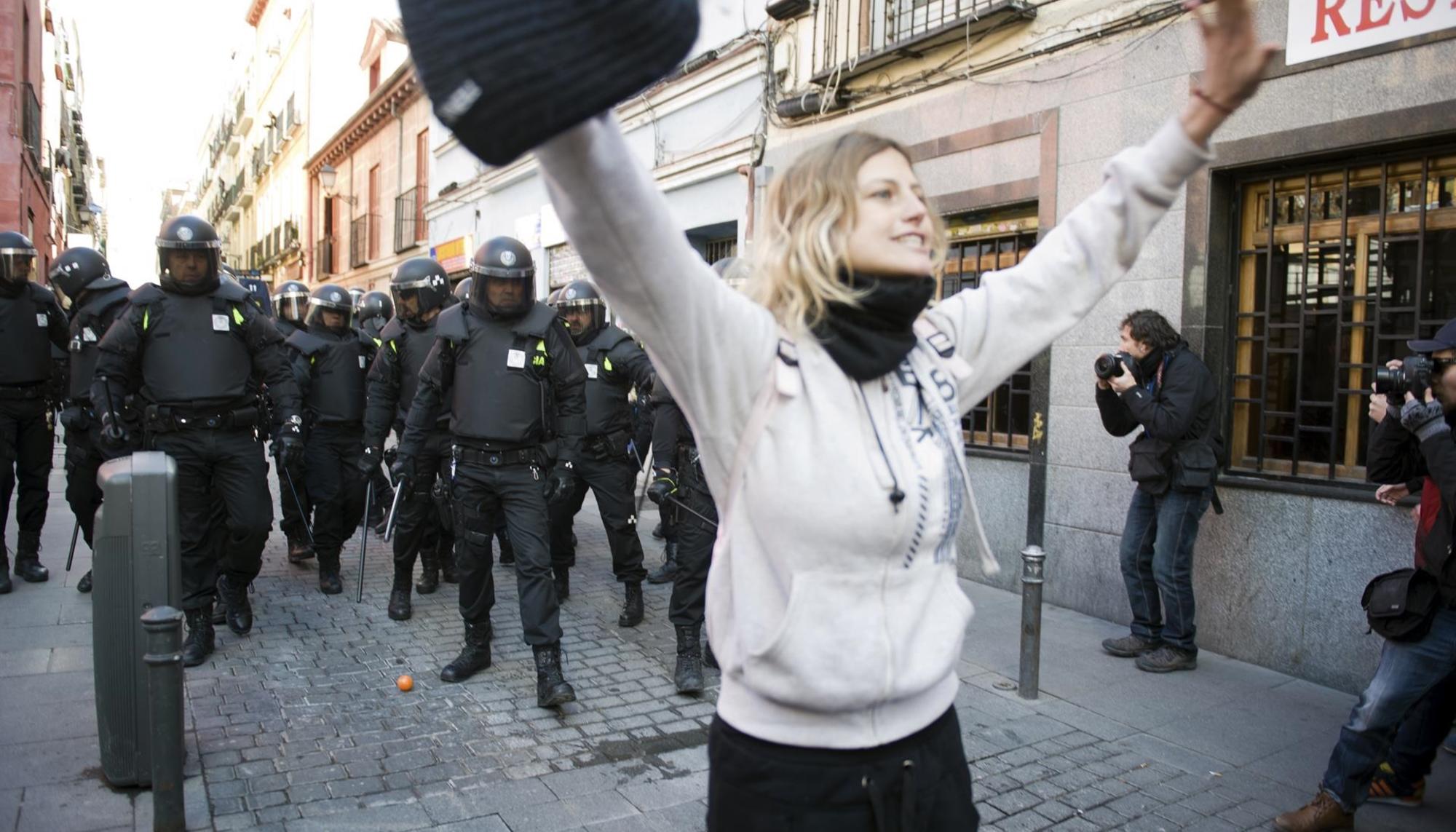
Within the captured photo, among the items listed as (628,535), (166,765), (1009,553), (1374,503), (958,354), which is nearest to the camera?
(958,354)

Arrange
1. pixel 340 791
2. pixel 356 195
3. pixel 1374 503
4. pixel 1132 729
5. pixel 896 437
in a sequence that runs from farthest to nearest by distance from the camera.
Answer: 1. pixel 356 195
2. pixel 1374 503
3. pixel 1132 729
4. pixel 340 791
5. pixel 896 437

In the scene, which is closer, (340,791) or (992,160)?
(340,791)

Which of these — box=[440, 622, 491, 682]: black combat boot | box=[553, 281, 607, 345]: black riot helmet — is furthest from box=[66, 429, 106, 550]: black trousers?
box=[440, 622, 491, 682]: black combat boot

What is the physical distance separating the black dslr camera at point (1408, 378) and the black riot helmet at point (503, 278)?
3854 millimetres

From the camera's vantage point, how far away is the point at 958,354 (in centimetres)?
192

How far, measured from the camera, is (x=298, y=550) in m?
8.66

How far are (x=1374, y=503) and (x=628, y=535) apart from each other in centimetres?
429

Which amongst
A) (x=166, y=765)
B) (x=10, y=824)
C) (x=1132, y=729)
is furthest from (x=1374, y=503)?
(x=10, y=824)

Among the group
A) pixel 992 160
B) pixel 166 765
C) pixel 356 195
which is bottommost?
pixel 166 765

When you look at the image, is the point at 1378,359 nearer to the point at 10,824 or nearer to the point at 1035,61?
the point at 1035,61

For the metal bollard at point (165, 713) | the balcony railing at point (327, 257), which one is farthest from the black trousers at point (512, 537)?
the balcony railing at point (327, 257)

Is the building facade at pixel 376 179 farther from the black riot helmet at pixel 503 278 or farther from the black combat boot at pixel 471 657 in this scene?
the black combat boot at pixel 471 657

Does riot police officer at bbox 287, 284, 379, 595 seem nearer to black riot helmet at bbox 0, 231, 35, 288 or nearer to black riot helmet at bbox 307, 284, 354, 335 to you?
black riot helmet at bbox 307, 284, 354, 335

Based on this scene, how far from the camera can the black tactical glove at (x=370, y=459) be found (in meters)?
7.18
